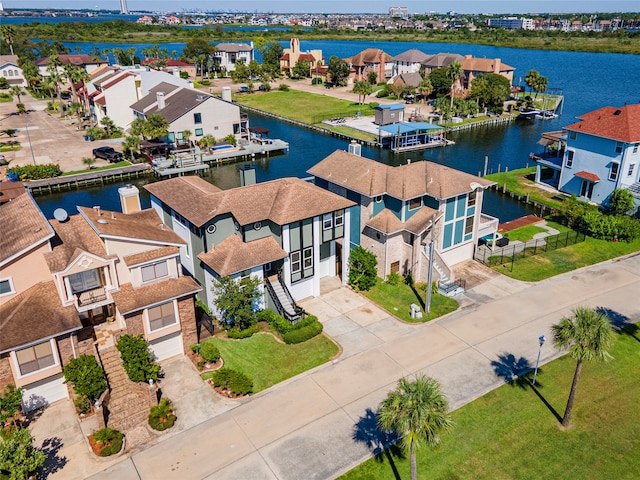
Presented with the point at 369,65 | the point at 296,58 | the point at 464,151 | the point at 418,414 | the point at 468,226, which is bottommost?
the point at 464,151

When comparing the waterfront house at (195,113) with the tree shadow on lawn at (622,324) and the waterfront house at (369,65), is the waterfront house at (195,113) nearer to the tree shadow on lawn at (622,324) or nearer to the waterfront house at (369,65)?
the tree shadow on lawn at (622,324)

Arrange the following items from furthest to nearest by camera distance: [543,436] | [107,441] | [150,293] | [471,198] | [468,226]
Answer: [468,226] < [471,198] < [150,293] < [543,436] < [107,441]

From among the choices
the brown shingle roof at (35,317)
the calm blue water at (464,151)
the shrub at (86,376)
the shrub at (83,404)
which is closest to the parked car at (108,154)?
the calm blue water at (464,151)

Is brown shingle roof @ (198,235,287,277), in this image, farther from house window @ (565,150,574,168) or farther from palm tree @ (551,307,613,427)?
house window @ (565,150,574,168)

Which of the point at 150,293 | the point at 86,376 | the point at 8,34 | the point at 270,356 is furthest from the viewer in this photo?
the point at 8,34

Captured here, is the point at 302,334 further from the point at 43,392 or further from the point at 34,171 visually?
the point at 34,171

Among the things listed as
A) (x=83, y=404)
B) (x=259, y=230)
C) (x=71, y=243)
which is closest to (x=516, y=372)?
(x=259, y=230)
